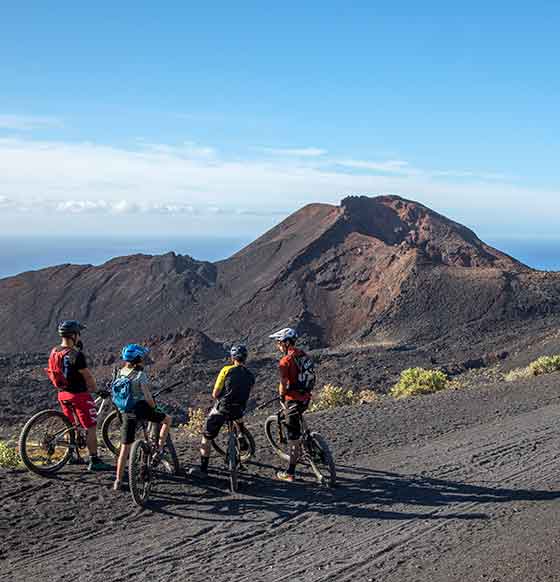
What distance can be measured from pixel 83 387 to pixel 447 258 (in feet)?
143

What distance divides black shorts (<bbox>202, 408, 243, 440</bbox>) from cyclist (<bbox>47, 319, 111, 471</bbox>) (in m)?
1.27

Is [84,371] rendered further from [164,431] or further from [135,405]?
[164,431]

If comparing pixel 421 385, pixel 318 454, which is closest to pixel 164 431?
pixel 318 454

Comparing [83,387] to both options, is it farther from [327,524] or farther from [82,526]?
[327,524]

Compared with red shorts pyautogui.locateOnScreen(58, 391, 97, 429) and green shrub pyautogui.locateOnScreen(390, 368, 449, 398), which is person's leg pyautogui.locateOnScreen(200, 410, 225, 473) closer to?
red shorts pyautogui.locateOnScreen(58, 391, 97, 429)

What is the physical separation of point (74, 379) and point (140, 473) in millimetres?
1458

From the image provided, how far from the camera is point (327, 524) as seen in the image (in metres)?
7.43

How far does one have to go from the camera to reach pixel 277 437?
1005 cm

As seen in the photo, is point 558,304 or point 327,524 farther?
point 558,304

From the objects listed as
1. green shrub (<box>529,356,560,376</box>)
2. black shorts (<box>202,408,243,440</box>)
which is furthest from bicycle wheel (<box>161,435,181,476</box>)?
green shrub (<box>529,356,560,376</box>)

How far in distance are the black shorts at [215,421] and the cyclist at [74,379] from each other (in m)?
1.27

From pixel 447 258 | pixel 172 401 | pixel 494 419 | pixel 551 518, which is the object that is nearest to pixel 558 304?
pixel 447 258

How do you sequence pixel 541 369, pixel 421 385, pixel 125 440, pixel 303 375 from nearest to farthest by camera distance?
pixel 125 440
pixel 303 375
pixel 421 385
pixel 541 369

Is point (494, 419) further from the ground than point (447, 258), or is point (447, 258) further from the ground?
point (447, 258)
